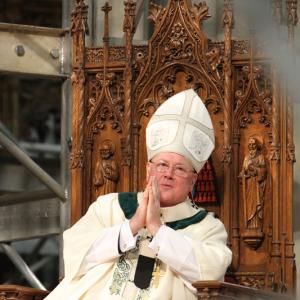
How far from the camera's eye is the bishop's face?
10.2 meters

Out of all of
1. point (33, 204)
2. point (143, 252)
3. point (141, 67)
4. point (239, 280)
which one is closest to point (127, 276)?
point (143, 252)

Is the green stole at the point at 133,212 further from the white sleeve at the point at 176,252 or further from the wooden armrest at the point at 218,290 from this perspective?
the wooden armrest at the point at 218,290

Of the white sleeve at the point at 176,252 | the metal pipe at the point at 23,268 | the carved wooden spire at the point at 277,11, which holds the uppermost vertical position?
the carved wooden spire at the point at 277,11

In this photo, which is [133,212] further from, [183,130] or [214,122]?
[214,122]

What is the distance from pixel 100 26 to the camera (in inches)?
537

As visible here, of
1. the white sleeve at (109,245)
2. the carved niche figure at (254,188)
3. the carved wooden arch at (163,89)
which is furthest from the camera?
the carved wooden arch at (163,89)

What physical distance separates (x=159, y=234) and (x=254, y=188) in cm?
189

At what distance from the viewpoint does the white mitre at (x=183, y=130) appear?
10.3m

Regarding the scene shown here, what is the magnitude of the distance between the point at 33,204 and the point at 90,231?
15.8ft

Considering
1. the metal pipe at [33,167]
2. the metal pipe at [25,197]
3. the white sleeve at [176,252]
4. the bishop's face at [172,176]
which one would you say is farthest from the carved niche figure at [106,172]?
the metal pipe at [25,197]


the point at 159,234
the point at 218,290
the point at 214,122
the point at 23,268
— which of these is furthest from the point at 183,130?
the point at 23,268

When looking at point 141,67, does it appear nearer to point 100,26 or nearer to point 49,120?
point 100,26

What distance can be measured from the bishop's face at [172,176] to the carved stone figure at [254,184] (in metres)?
1.27

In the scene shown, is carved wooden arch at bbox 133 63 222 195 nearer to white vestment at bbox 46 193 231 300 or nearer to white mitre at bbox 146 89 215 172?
white mitre at bbox 146 89 215 172
